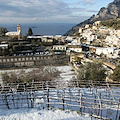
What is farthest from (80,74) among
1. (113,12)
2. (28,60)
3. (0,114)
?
(113,12)

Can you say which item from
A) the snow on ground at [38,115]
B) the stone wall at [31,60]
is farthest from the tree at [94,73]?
the stone wall at [31,60]

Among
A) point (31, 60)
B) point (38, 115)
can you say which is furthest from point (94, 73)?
point (31, 60)

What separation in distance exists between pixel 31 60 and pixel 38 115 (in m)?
17.3

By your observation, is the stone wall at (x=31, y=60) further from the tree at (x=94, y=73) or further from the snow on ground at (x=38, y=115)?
the snow on ground at (x=38, y=115)

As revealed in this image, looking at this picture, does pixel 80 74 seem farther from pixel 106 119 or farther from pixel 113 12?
pixel 113 12

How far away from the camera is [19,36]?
31.0m

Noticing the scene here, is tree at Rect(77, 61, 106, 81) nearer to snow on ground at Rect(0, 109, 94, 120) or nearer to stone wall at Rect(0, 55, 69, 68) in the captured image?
snow on ground at Rect(0, 109, 94, 120)

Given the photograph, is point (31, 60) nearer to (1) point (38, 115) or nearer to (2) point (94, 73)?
(2) point (94, 73)

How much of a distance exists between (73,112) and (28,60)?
694 inches

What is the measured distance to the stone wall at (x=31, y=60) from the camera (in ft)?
71.7

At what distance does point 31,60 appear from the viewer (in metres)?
22.6

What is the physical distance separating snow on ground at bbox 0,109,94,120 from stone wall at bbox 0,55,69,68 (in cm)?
1638

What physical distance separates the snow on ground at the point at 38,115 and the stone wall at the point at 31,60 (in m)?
16.4

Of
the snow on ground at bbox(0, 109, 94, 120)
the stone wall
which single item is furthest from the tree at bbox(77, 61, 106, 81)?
the stone wall
